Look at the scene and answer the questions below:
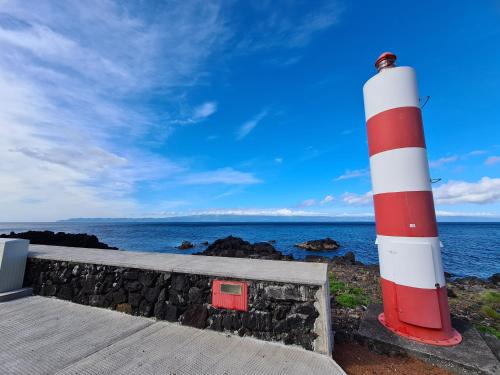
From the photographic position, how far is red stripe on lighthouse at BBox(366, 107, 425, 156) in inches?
133

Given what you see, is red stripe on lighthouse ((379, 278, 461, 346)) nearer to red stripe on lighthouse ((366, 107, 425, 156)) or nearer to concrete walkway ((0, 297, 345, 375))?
concrete walkway ((0, 297, 345, 375))

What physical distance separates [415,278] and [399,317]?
0.61 m

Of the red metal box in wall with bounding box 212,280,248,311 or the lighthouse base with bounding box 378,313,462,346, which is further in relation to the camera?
the red metal box in wall with bounding box 212,280,248,311

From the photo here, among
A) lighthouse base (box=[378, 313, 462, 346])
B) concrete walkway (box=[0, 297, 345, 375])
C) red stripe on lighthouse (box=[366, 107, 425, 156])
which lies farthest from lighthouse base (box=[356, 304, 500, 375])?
red stripe on lighthouse (box=[366, 107, 425, 156])

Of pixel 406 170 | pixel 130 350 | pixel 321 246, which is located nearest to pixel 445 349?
pixel 406 170

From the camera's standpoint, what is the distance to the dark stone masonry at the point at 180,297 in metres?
3.01

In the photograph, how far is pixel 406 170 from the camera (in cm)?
333

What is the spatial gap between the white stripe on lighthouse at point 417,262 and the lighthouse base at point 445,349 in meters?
0.71

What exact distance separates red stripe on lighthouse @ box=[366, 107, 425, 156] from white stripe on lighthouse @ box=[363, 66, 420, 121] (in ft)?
0.30

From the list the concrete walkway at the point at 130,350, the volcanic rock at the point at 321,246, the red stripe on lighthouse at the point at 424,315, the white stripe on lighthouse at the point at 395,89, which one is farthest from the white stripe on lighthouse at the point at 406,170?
the volcanic rock at the point at 321,246

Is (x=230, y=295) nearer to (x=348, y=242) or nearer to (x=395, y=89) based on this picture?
(x=395, y=89)

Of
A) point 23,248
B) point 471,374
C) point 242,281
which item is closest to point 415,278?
point 471,374

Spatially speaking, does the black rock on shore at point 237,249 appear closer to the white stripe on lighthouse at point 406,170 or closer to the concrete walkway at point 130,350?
the concrete walkway at point 130,350

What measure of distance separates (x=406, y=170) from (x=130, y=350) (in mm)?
4246
